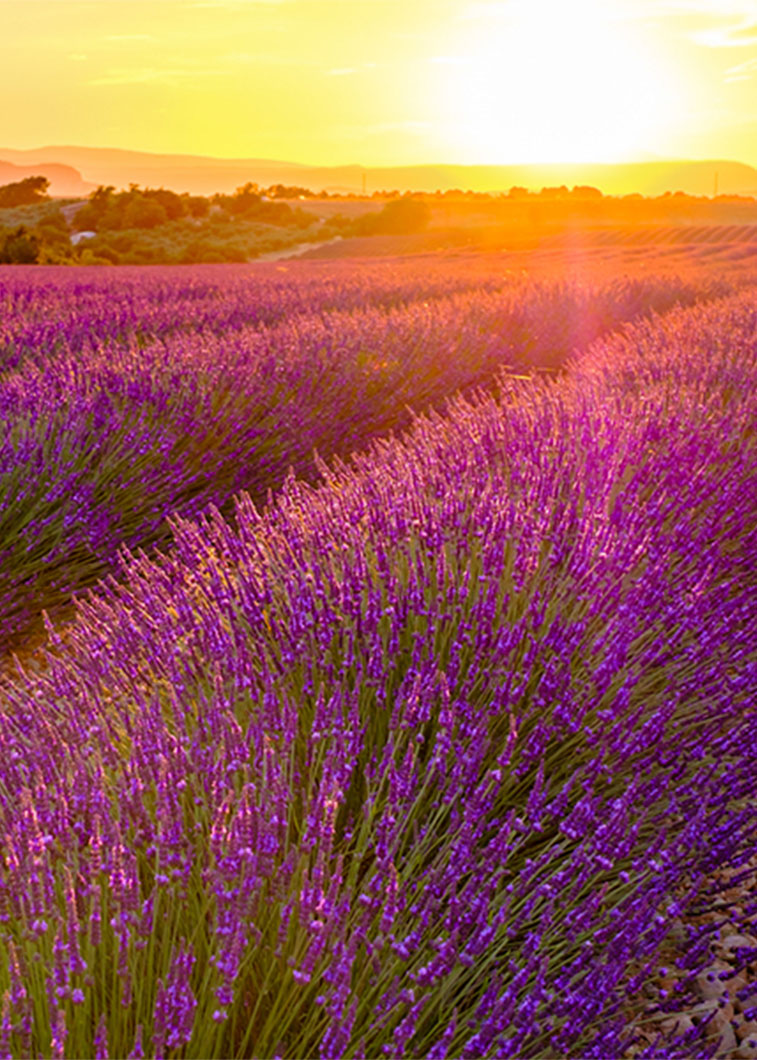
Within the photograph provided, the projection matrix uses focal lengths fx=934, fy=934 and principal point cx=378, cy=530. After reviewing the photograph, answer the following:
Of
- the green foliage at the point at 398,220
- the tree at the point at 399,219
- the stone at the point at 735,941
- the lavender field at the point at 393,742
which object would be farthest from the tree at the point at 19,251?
the tree at the point at 399,219

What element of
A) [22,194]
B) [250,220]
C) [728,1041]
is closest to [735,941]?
[728,1041]

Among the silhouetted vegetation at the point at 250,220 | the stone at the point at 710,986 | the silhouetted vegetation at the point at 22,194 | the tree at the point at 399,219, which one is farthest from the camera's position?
the silhouetted vegetation at the point at 22,194

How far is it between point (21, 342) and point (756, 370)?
17.3 feet

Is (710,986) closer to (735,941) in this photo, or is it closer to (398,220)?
(735,941)

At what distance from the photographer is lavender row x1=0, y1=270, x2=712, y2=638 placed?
12.9 feet

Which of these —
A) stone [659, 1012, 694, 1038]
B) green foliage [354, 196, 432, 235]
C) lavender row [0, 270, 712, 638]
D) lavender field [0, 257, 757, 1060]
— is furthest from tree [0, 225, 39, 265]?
green foliage [354, 196, 432, 235]

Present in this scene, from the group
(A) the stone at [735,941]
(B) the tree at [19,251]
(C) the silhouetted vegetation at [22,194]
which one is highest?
(C) the silhouetted vegetation at [22,194]

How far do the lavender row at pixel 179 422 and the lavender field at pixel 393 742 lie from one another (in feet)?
0.12

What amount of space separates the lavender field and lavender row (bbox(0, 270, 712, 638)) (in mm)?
36

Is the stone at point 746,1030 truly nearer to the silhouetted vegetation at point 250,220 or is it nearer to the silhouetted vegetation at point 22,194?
the silhouetted vegetation at point 250,220

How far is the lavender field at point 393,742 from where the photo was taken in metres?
1.21

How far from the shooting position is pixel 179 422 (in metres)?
4.75

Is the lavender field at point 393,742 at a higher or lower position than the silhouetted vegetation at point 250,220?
lower

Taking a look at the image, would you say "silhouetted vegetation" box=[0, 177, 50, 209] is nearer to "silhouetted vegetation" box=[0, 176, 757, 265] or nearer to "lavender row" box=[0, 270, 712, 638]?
"silhouetted vegetation" box=[0, 176, 757, 265]
